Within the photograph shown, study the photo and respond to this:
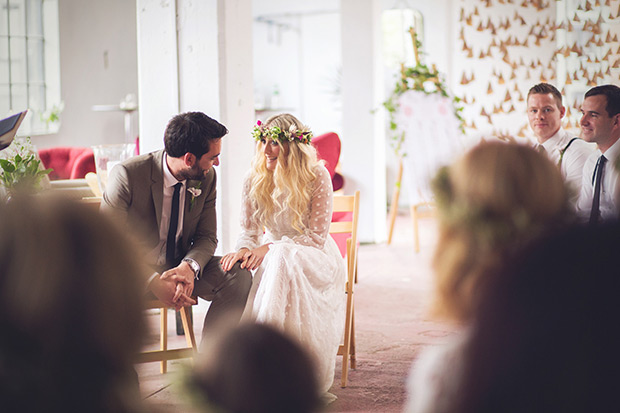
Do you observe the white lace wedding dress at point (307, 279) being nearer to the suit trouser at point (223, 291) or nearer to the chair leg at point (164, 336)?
the suit trouser at point (223, 291)

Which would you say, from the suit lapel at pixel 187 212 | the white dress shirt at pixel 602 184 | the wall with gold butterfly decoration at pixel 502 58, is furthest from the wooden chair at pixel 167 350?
the wall with gold butterfly decoration at pixel 502 58

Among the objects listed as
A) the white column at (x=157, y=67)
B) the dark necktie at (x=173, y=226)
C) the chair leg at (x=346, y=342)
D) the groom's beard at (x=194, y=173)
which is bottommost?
the chair leg at (x=346, y=342)

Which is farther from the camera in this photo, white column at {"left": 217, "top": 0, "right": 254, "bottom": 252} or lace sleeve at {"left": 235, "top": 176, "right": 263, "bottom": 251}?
white column at {"left": 217, "top": 0, "right": 254, "bottom": 252}

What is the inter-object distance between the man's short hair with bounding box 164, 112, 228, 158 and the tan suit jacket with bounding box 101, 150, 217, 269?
0.44ft

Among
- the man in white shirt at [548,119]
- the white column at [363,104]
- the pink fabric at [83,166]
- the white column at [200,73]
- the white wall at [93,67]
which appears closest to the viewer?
the man in white shirt at [548,119]

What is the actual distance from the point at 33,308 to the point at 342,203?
2.78m

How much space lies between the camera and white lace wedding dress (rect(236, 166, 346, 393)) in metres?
3.02

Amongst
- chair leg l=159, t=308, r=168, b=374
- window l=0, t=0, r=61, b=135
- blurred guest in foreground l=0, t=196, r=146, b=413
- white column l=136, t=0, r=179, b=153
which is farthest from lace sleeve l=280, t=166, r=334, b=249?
window l=0, t=0, r=61, b=135

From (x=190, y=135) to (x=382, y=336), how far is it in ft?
5.57

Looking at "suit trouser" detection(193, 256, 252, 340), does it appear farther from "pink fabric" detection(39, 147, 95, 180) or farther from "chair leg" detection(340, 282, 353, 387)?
"pink fabric" detection(39, 147, 95, 180)

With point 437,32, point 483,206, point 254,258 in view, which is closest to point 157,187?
point 254,258

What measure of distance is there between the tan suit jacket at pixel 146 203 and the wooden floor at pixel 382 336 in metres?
0.38

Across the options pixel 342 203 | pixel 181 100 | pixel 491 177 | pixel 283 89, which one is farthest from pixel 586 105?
pixel 283 89

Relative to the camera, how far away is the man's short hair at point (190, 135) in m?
3.17
